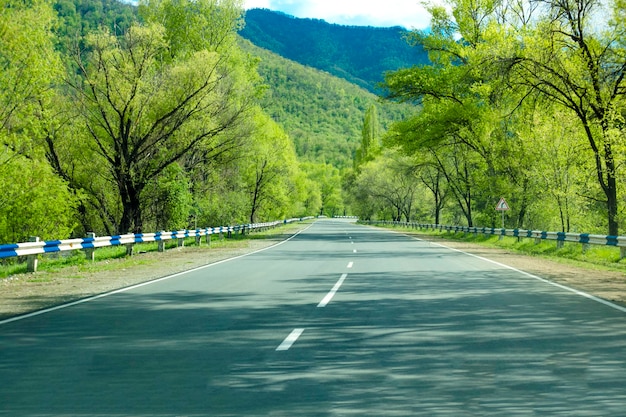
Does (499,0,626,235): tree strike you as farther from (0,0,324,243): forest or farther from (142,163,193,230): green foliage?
(142,163,193,230): green foliage

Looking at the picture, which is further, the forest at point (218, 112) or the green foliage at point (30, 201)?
the green foliage at point (30, 201)

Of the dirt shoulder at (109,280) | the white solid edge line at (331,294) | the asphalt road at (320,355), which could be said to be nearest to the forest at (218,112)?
the dirt shoulder at (109,280)

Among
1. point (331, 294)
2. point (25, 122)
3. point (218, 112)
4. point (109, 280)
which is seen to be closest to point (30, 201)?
point (25, 122)

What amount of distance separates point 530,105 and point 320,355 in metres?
26.1

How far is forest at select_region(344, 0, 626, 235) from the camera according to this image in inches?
981

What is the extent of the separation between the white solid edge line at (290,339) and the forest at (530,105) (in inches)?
719

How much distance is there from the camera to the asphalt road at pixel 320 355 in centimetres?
542

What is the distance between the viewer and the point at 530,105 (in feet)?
100

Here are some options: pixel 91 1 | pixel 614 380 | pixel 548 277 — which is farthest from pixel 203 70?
pixel 91 1

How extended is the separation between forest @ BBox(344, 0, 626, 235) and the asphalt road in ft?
47.5

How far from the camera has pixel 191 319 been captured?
9836mm

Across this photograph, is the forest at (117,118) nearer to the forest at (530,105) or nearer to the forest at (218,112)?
the forest at (218,112)

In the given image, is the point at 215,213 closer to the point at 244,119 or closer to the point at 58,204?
the point at 244,119

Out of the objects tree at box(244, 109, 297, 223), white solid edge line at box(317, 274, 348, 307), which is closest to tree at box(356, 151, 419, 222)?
tree at box(244, 109, 297, 223)
